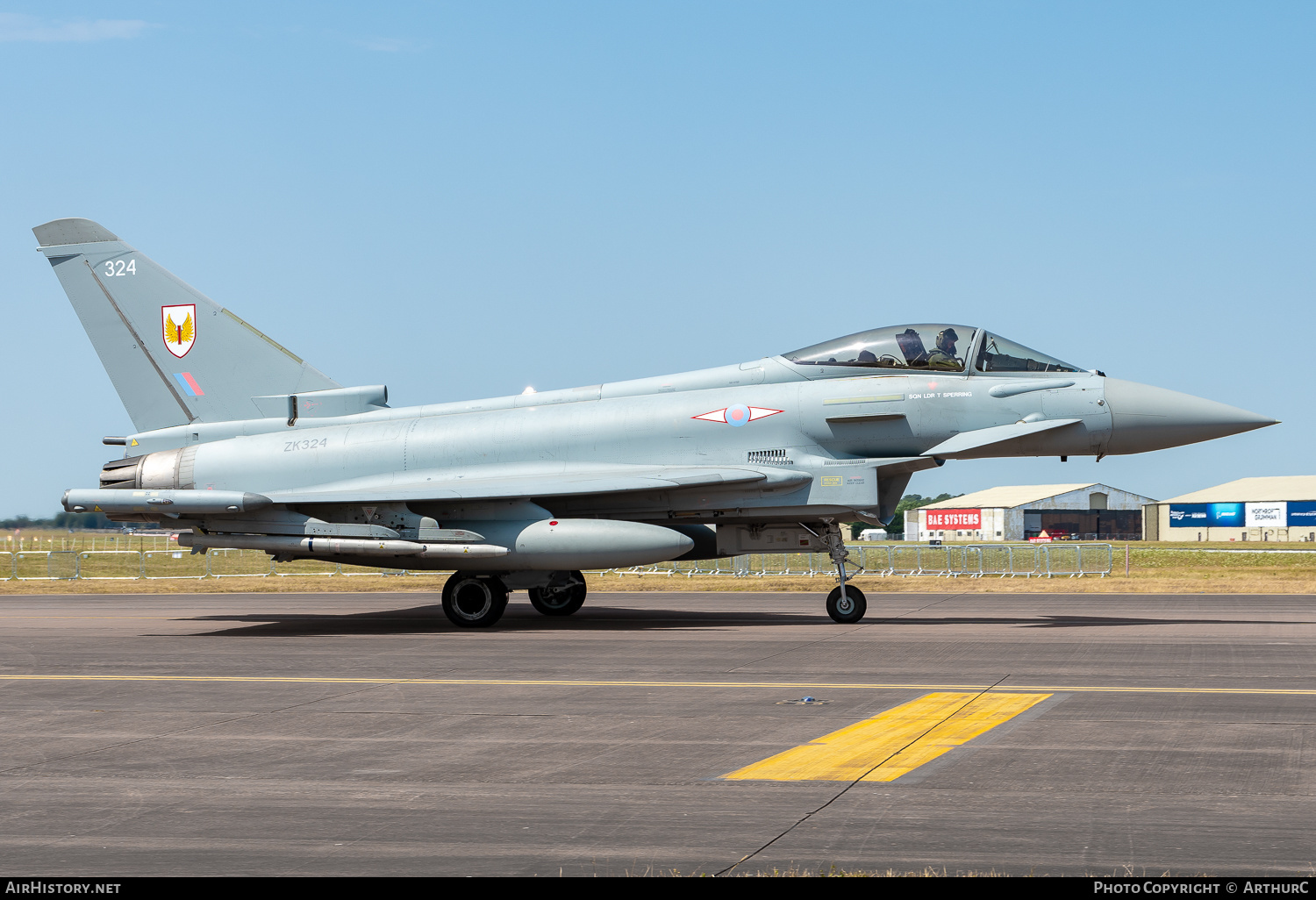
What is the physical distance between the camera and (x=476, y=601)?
1761 cm

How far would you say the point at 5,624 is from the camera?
61.5 feet

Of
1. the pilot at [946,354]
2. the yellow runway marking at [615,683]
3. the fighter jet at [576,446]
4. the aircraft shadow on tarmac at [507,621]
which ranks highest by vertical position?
the pilot at [946,354]

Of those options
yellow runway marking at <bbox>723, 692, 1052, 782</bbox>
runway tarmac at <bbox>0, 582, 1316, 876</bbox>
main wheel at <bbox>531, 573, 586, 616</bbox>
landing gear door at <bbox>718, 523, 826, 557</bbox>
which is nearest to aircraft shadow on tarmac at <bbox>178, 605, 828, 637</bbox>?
main wheel at <bbox>531, 573, 586, 616</bbox>

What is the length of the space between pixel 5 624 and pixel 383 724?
42.5 ft

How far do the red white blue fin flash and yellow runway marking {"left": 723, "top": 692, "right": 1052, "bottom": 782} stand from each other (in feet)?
24.3

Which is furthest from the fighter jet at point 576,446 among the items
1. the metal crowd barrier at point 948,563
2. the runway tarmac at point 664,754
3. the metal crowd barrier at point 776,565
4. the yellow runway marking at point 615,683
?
the metal crowd barrier at point 948,563

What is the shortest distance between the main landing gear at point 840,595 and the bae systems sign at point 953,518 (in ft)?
290

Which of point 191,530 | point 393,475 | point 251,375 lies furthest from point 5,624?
point 393,475

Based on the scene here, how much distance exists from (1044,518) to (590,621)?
91.0m

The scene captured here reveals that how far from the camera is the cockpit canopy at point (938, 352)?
16625mm

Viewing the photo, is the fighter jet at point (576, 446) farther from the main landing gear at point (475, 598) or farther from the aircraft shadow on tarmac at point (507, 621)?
the aircraft shadow on tarmac at point (507, 621)

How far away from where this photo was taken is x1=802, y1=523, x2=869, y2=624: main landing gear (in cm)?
1698

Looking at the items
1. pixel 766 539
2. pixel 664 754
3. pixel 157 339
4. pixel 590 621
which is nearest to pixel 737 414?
pixel 766 539
